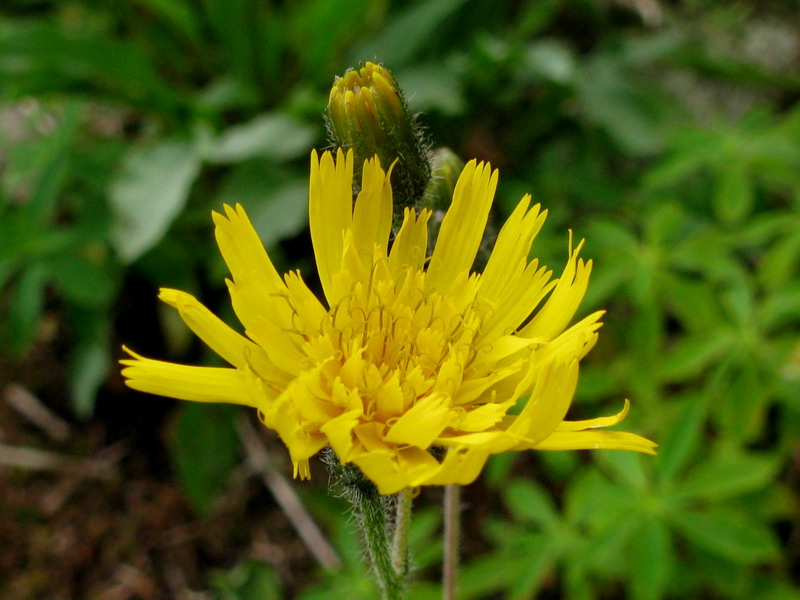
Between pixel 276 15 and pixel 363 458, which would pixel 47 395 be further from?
pixel 363 458

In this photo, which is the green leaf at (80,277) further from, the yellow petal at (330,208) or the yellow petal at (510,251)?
the yellow petal at (510,251)

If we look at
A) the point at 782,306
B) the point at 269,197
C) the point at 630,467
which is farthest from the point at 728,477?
the point at 269,197

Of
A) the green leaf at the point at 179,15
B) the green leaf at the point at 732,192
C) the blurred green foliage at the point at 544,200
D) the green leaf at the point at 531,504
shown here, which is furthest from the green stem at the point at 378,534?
the green leaf at the point at 179,15

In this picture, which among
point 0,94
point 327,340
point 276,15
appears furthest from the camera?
point 276,15

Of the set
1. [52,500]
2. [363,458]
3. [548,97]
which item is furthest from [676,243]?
[52,500]

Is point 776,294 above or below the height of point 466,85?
below
